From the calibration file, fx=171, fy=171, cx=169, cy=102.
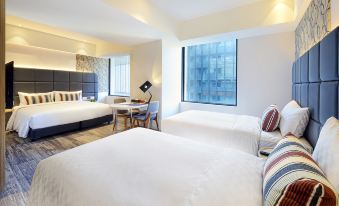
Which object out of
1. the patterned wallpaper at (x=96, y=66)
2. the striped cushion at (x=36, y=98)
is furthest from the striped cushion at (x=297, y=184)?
the patterned wallpaper at (x=96, y=66)

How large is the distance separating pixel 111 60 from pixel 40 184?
19.9 feet

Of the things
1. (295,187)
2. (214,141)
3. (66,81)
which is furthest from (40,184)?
(66,81)

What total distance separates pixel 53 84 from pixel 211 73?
452cm

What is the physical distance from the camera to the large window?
4320 mm

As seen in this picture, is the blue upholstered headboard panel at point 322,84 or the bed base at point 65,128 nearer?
the blue upholstered headboard panel at point 322,84

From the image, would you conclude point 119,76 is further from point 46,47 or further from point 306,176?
point 306,176

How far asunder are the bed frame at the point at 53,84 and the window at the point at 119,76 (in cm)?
84

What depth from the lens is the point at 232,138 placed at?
2275 millimetres

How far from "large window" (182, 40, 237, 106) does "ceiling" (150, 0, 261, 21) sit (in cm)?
102

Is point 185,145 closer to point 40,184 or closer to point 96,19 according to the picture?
point 40,184

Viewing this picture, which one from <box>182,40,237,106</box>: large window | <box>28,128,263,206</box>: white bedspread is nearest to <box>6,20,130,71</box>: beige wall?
<box>182,40,237,106</box>: large window

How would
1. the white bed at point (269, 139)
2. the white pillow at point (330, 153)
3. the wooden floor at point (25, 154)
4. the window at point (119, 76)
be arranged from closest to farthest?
1. the white pillow at point (330, 153)
2. the wooden floor at point (25, 154)
3. the white bed at point (269, 139)
4. the window at point (119, 76)

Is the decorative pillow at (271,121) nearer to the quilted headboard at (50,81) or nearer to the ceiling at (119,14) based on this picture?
the ceiling at (119,14)

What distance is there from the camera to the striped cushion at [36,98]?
4.14 meters
